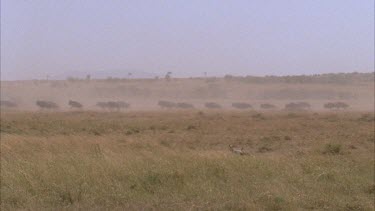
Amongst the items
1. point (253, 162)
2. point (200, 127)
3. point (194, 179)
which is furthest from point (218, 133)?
point (194, 179)

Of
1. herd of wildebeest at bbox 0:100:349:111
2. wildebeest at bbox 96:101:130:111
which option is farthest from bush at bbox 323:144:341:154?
wildebeest at bbox 96:101:130:111

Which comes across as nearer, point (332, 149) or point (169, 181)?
point (169, 181)

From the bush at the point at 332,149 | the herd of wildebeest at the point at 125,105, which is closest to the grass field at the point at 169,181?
the bush at the point at 332,149

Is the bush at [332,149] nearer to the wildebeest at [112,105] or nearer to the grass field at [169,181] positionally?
the grass field at [169,181]

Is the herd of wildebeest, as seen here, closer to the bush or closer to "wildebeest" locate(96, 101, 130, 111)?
"wildebeest" locate(96, 101, 130, 111)

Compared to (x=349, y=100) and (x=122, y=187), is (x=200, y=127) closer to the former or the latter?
(x=122, y=187)

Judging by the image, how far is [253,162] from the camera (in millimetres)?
12391

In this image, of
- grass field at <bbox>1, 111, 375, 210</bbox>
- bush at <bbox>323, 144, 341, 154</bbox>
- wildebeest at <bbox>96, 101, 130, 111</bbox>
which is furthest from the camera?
wildebeest at <bbox>96, 101, 130, 111</bbox>

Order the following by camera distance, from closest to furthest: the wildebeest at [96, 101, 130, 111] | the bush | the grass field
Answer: the grass field < the bush < the wildebeest at [96, 101, 130, 111]

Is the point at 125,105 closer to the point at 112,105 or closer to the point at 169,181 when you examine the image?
the point at 112,105

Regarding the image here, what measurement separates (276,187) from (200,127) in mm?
20280

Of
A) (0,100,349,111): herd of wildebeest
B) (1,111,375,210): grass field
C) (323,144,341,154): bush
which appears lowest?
(0,100,349,111): herd of wildebeest

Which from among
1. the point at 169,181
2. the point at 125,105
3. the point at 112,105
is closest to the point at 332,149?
the point at 169,181

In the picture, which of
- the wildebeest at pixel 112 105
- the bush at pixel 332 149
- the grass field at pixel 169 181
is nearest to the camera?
the grass field at pixel 169 181
